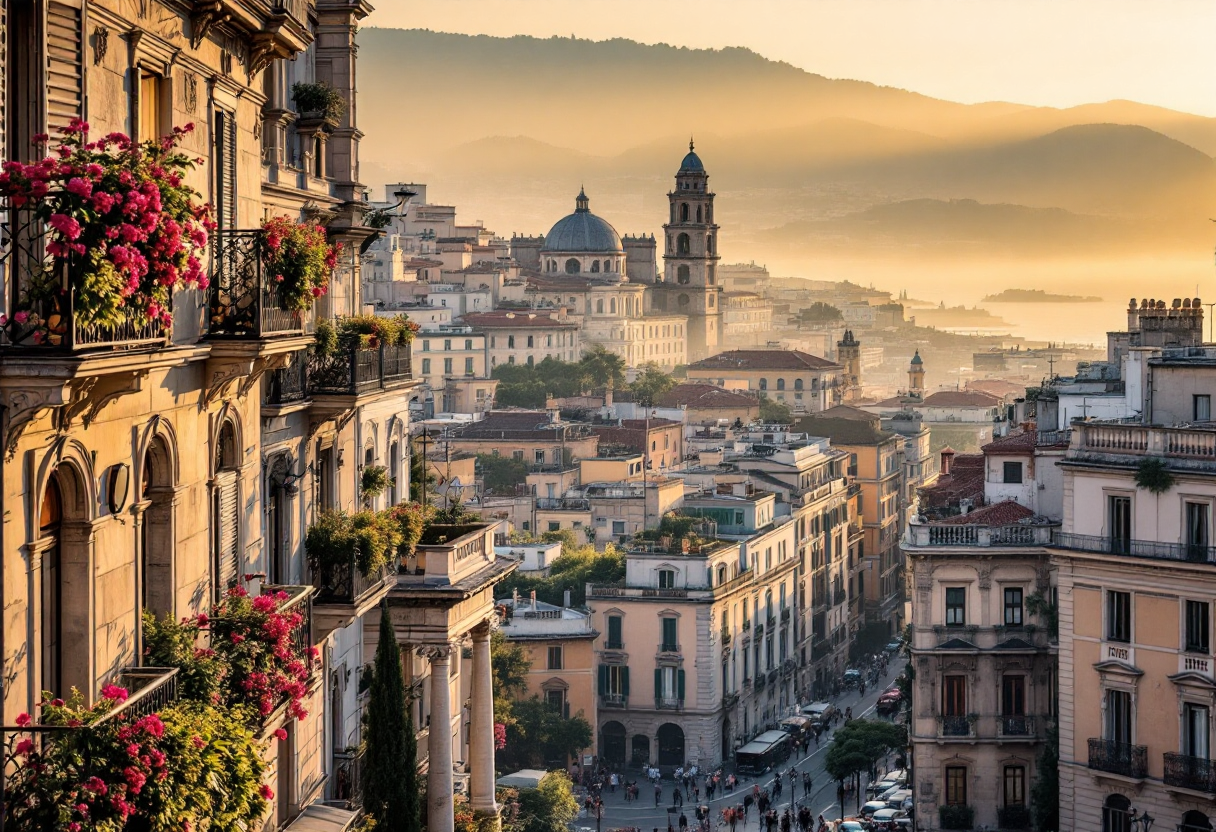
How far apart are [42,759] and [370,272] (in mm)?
140512

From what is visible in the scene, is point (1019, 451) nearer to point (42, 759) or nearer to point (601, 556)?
point (601, 556)

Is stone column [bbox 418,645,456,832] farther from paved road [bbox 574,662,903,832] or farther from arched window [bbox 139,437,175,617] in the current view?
paved road [bbox 574,662,903,832]

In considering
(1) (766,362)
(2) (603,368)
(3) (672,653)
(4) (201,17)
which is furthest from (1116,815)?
(1) (766,362)

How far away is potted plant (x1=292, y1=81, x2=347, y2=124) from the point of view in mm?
23688

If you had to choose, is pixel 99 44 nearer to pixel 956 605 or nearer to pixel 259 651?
pixel 259 651

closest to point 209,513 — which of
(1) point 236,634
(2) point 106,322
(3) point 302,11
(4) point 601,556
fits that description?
(1) point 236,634

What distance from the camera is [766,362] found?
165 metres

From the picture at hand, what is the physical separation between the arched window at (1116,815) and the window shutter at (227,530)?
82.7ft

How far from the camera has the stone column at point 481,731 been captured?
1102 inches

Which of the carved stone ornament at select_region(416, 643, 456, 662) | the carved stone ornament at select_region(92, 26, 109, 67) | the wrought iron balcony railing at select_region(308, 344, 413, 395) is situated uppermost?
the carved stone ornament at select_region(92, 26, 109, 67)

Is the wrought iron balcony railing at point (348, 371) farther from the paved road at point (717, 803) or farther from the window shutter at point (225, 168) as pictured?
the paved road at point (717, 803)

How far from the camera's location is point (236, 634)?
15672 millimetres

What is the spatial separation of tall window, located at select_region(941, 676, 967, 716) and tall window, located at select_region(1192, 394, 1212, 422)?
8.17 meters

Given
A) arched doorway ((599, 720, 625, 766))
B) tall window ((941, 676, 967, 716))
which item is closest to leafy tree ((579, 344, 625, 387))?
arched doorway ((599, 720, 625, 766))
